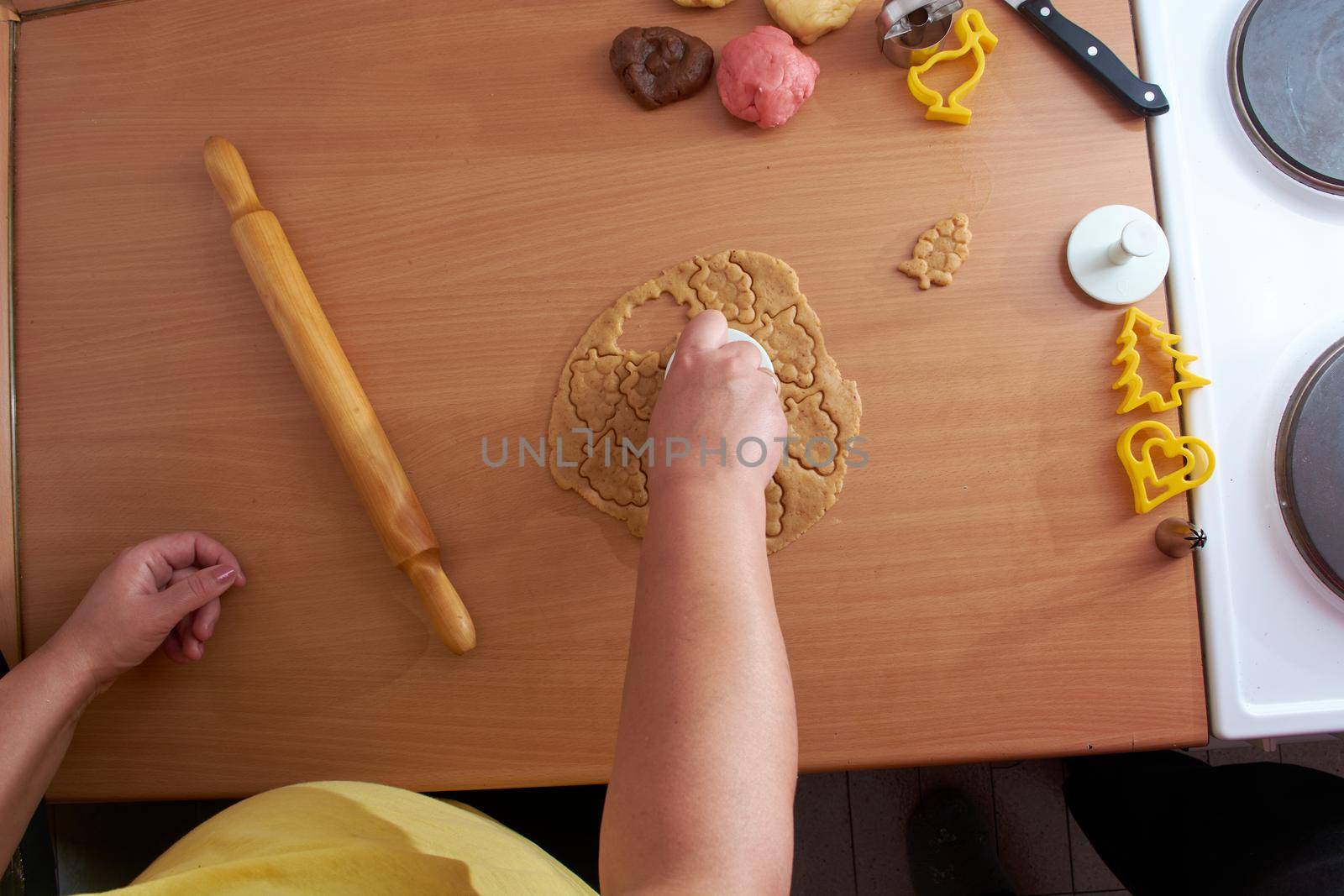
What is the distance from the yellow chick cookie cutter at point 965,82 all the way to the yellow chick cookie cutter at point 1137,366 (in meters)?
0.24

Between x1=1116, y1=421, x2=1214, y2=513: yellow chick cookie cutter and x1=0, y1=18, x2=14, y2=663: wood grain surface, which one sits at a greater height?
x1=0, y1=18, x2=14, y2=663: wood grain surface

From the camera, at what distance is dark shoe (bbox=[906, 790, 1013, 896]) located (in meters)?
1.17

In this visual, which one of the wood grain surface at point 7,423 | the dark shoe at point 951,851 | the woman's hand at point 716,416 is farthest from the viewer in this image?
the dark shoe at point 951,851

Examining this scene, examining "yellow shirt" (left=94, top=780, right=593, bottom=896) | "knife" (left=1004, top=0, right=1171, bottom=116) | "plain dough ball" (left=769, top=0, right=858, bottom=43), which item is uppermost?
"plain dough ball" (left=769, top=0, right=858, bottom=43)

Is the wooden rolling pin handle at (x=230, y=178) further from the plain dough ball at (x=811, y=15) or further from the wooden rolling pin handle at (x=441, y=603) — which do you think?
the plain dough ball at (x=811, y=15)

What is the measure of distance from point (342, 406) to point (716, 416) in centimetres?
35

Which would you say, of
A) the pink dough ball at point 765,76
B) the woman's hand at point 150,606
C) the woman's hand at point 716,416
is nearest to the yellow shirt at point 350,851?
the woman's hand at point 150,606

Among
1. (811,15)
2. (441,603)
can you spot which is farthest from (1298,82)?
(441,603)

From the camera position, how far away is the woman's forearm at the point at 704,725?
527 millimetres

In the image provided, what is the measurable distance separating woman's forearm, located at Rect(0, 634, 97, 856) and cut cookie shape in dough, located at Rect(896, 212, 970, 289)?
853 mm

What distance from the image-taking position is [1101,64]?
0.72m

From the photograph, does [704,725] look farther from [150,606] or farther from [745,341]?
[150,606]

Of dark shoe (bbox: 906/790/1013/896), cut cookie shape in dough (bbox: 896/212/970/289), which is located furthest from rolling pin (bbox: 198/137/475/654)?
dark shoe (bbox: 906/790/1013/896)

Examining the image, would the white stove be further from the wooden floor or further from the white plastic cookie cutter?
the wooden floor
